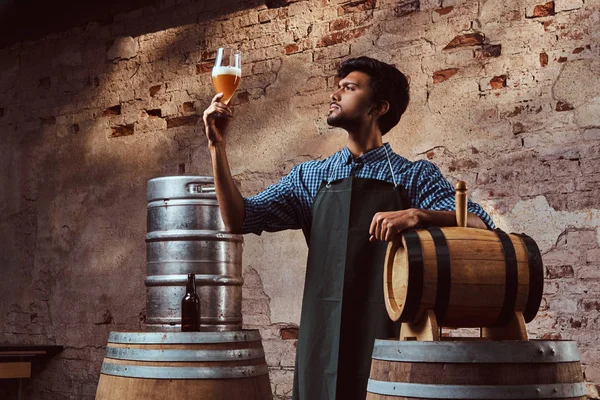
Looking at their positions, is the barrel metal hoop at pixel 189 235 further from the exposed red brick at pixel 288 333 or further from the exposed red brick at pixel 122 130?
the exposed red brick at pixel 122 130

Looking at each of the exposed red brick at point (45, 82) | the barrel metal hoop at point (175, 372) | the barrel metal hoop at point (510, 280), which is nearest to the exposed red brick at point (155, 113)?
the exposed red brick at point (45, 82)

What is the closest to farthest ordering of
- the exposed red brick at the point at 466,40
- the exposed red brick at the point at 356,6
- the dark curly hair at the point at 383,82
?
the dark curly hair at the point at 383,82
the exposed red brick at the point at 466,40
the exposed red brick at the point at 356,6

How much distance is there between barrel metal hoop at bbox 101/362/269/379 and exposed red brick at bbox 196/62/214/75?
88.3 inches

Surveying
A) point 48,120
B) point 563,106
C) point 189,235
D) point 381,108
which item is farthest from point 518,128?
point 48,120

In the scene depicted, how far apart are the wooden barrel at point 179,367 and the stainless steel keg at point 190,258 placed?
0.83 meters

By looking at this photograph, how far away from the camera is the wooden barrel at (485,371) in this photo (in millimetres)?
1745

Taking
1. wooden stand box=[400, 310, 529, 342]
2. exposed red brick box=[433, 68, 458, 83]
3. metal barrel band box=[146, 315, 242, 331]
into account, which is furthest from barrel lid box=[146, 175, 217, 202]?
wooden stand box=[400, 310, 529, 342]

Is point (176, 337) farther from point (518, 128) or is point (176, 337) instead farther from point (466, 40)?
point (466, 40)

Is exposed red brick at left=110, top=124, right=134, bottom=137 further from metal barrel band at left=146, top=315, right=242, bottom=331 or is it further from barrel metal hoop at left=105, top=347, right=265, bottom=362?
barrel metal hoop at left=105, top=347, right=265, bottom=362

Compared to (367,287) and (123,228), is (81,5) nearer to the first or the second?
(123,228)

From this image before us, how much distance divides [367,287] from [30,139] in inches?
135

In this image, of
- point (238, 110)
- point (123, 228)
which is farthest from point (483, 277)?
point (123, 228)

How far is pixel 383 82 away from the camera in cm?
262

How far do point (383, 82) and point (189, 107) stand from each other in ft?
6.84
